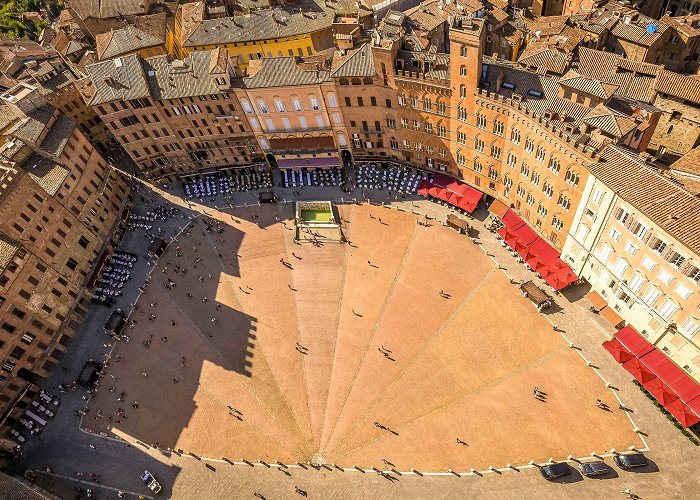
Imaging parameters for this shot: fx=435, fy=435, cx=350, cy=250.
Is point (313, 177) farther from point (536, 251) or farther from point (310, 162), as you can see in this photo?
point (536, 251)

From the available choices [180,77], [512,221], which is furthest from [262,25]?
[512,221]

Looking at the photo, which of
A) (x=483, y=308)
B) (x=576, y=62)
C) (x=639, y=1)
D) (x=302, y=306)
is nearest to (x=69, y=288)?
(x=302, y=306)

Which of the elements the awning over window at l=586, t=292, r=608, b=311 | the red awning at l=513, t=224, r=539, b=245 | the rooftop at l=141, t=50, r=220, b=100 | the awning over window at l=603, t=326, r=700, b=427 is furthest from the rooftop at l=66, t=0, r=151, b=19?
the awning over window at l=603, t=326, r=700, b=427

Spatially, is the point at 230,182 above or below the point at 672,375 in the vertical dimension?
above

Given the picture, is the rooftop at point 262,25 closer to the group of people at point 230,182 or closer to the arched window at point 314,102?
the arched window at point 314,102

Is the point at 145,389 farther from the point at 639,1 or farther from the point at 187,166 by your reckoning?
the point at 639,1

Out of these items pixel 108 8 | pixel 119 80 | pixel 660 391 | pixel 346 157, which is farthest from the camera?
pixel 108 8

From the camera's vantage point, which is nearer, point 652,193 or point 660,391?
point 652,193
